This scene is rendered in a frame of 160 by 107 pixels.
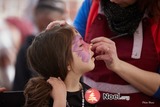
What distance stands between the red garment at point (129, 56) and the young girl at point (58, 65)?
14 centimetres

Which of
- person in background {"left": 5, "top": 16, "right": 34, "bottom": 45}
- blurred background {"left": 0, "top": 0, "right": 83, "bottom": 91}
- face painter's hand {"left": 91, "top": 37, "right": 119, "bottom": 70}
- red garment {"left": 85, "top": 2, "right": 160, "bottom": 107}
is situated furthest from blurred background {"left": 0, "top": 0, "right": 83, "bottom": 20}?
face painter's hand {"left": 91, "top": 37, "right": 119, "bottom": 70}

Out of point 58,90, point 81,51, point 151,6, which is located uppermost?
point 151,6

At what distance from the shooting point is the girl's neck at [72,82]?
1.24 meters

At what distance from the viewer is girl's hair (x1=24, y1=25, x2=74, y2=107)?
120 cm

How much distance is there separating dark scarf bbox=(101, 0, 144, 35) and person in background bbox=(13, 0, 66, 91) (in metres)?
0.81

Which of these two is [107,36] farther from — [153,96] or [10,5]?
[10,5]

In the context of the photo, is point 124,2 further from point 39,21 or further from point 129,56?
point 39,21

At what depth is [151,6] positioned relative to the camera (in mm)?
1370

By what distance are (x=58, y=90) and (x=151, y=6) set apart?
448 mm

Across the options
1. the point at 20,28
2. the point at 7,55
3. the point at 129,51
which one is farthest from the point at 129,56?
the point at 20,28

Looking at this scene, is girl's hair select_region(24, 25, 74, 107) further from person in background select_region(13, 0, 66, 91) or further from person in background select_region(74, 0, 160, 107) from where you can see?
person in background select_region(13, 0, 66, 91)

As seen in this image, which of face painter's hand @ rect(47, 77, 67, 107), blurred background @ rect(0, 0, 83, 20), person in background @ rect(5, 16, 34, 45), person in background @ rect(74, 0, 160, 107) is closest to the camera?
face painter's hand @ rect(47, 77, 67, 107)

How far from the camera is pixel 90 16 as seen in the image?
1.42 metres

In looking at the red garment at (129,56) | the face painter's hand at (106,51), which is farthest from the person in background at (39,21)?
the face painter's hand at (106,51)
